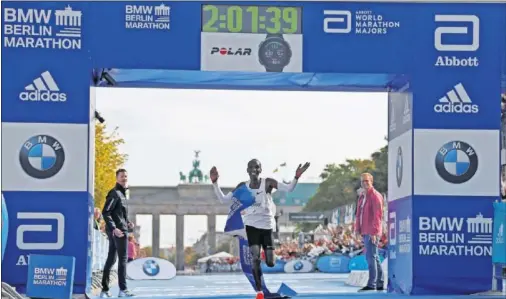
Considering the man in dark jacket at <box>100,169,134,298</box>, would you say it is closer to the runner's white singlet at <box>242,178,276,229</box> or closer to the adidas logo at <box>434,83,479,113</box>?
the runner's white singlet at <box>242,178,276,229</box>

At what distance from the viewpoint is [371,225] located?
17.7 metres

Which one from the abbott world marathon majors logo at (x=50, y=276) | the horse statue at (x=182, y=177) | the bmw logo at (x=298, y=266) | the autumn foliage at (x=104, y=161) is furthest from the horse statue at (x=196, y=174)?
the abbott world marathon majors logo at (x=50, y=276)

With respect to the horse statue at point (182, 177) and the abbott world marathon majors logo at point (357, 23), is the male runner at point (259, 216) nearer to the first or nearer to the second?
the abbott world marathon majors logo at point (357, 23)

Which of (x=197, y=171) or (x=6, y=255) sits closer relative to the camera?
(x=6, y=255)

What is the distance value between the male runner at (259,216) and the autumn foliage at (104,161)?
85.0 feet

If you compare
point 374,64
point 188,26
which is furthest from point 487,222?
point 188,26

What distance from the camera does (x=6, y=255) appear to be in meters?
15.3

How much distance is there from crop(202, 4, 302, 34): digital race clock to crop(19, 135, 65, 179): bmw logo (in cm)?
251

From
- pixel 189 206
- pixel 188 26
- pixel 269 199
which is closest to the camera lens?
pixel 269 199

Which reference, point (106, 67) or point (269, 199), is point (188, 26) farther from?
point (269, 199)

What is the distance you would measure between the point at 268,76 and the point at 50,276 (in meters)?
3.98

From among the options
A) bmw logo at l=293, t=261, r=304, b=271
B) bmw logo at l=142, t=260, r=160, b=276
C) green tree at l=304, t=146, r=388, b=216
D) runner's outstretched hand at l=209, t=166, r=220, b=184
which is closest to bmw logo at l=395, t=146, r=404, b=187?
runner's outstretched hand at l=209, t=166, r=220, b=184

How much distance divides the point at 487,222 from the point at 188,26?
4819 millimetres

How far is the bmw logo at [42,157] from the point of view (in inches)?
612
